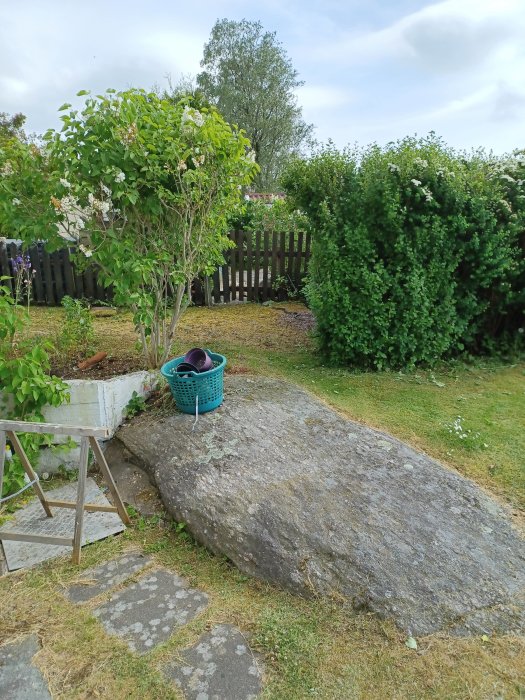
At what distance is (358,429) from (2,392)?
2.61 meters

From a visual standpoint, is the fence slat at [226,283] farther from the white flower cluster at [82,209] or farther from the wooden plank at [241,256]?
the white flower cluster at [82,209]

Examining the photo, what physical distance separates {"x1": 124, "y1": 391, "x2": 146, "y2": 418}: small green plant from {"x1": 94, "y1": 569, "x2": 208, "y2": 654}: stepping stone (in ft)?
5.02

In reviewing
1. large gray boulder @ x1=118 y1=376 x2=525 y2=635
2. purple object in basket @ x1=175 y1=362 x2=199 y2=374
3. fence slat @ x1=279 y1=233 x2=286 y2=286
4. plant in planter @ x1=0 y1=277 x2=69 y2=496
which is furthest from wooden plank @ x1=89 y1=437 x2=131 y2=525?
fence slat @ x1=279 y1=233 x2=286 y2=286

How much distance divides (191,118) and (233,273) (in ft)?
16.2

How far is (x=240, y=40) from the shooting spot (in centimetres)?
2509

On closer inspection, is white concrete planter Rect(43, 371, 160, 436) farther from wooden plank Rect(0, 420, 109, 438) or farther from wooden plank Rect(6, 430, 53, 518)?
wooden plank Rect(0, 420, 109, 438)

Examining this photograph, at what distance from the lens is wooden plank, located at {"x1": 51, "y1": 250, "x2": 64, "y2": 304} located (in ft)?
26.4

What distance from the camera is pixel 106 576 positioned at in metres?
2.34

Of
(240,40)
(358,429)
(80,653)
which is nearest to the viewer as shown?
(80,653)

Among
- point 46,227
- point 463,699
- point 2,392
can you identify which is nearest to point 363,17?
point 46,227

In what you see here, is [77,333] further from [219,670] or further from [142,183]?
[219,670]

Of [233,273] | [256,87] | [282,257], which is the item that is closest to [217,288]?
[233,273]

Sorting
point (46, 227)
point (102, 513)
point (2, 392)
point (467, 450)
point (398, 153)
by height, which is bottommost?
point (102, 513)

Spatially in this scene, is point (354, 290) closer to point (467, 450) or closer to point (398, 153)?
point (398, 153)
